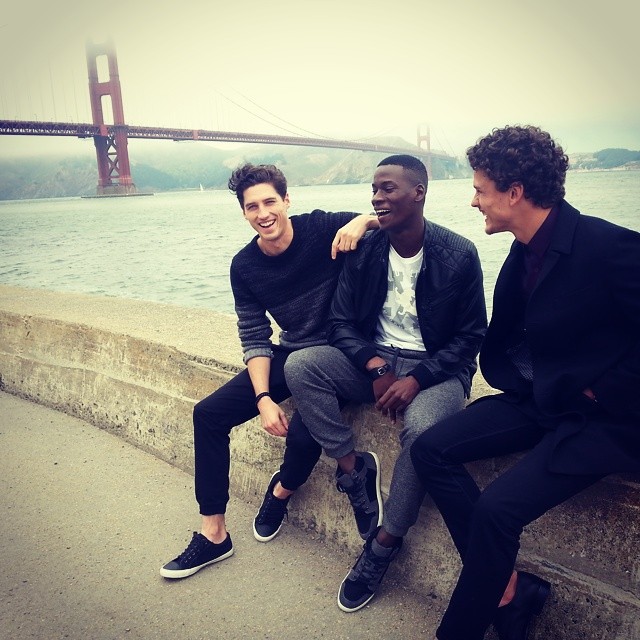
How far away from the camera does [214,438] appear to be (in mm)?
2008

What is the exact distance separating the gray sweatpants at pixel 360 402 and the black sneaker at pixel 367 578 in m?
0.07

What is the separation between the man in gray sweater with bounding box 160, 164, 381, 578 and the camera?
1959 millimetres

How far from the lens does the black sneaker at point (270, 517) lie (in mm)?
2055

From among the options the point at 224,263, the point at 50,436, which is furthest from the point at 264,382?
the point at 224,263

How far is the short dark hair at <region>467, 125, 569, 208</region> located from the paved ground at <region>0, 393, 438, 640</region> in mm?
1136

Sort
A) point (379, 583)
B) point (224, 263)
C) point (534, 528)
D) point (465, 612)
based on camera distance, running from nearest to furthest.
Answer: point (465, 612) → point (534, 528) → point (379, 583) → point (224, 263)

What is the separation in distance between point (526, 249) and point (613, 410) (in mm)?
476

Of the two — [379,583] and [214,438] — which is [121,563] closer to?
[214,438]

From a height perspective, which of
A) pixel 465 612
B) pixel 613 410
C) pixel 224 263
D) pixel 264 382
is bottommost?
pixel 224 263

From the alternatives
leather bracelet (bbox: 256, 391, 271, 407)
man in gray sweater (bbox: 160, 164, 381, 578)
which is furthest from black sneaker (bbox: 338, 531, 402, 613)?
leather bracelet (bbox: 256, 391, 271, 407)

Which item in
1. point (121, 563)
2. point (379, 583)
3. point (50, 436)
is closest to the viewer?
point (379, 583)

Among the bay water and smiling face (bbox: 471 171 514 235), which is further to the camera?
the bay water

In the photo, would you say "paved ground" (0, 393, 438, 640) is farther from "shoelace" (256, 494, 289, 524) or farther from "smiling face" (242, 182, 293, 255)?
"smiling face" (242, 182, 293, 255)

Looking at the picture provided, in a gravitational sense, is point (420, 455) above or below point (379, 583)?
above
